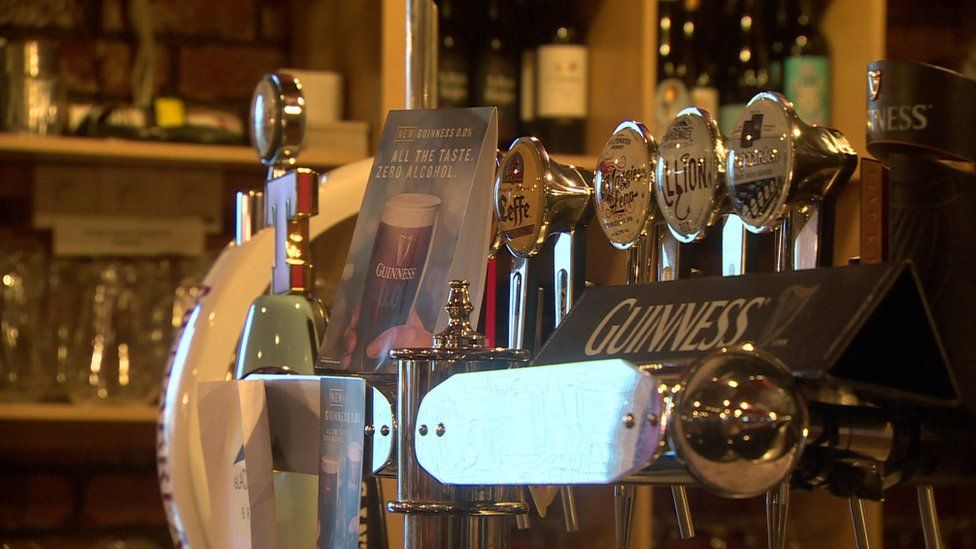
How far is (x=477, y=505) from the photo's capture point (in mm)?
375

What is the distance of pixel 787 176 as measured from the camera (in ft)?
1.08

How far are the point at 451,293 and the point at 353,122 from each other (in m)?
1.55

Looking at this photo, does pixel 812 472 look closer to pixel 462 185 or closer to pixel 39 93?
pixel 462 185

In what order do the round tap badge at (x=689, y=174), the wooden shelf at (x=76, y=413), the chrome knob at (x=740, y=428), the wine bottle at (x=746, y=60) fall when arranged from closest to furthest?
the chrome knob at (x=740, y=428) < the round tap badge at (x=689, y=174) < the wooden shelf at (x=76, y=413) < the wine bottle at (x=746, y=60)

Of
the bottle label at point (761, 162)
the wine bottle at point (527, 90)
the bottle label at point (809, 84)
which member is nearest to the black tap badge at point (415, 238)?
the bottle label at point (761, 162)

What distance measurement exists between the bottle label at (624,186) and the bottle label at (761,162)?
1.5 inches

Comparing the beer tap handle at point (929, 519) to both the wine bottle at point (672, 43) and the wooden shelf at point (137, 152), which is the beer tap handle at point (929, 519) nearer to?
the wooden shelf at point (137, 152)

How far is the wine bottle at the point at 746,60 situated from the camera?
2.16m

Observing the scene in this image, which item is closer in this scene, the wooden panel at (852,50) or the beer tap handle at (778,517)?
the beer tap handle at (778,517)

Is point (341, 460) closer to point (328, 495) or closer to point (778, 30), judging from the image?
point (328, 495)

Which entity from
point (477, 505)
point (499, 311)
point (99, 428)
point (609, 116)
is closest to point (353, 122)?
point (609, 116)

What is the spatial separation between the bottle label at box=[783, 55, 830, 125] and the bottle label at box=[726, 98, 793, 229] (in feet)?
5.80

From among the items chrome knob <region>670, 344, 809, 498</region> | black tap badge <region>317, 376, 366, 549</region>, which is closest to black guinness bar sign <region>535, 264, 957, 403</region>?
chrome knob <region>670, 344, 809, 498</region>

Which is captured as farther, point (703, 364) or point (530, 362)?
point (530, 362)
